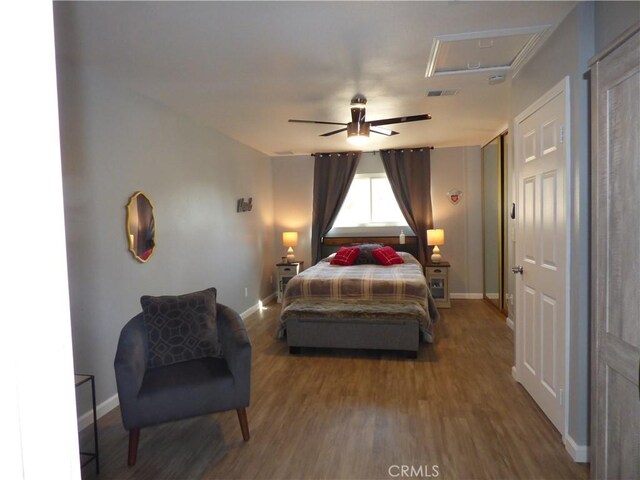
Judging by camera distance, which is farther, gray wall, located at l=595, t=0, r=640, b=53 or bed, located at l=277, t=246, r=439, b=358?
bed, located at l=277, t=246, r=439, b=358

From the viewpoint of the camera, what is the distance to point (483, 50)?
103 inches

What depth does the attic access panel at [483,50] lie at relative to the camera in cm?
237

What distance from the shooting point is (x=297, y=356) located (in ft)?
12.9

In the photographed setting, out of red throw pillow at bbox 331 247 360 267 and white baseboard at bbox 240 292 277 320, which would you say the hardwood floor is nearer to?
white baseboard at bbox 240 292 277 320

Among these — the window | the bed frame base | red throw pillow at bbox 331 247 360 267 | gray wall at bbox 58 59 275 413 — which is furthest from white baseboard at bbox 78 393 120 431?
the window

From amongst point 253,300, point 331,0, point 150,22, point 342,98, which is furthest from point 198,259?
point 331,0

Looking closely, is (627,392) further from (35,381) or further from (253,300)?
(253,300)

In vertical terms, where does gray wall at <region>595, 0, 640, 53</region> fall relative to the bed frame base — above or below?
above

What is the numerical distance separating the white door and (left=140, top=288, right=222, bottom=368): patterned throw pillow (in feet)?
7.22

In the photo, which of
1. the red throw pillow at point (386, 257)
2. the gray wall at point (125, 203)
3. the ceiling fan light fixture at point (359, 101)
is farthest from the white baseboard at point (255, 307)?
the ceiling fan light fixture at point (359, 101)

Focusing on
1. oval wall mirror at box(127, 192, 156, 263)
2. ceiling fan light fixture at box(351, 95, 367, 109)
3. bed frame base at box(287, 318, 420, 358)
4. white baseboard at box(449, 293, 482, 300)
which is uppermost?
ceiling fan light fixture at box(351, 95, 367, 109)

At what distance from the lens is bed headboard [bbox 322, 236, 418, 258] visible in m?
6.34

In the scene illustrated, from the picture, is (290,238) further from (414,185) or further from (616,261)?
(616,261)

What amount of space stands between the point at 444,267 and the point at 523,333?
287cm
